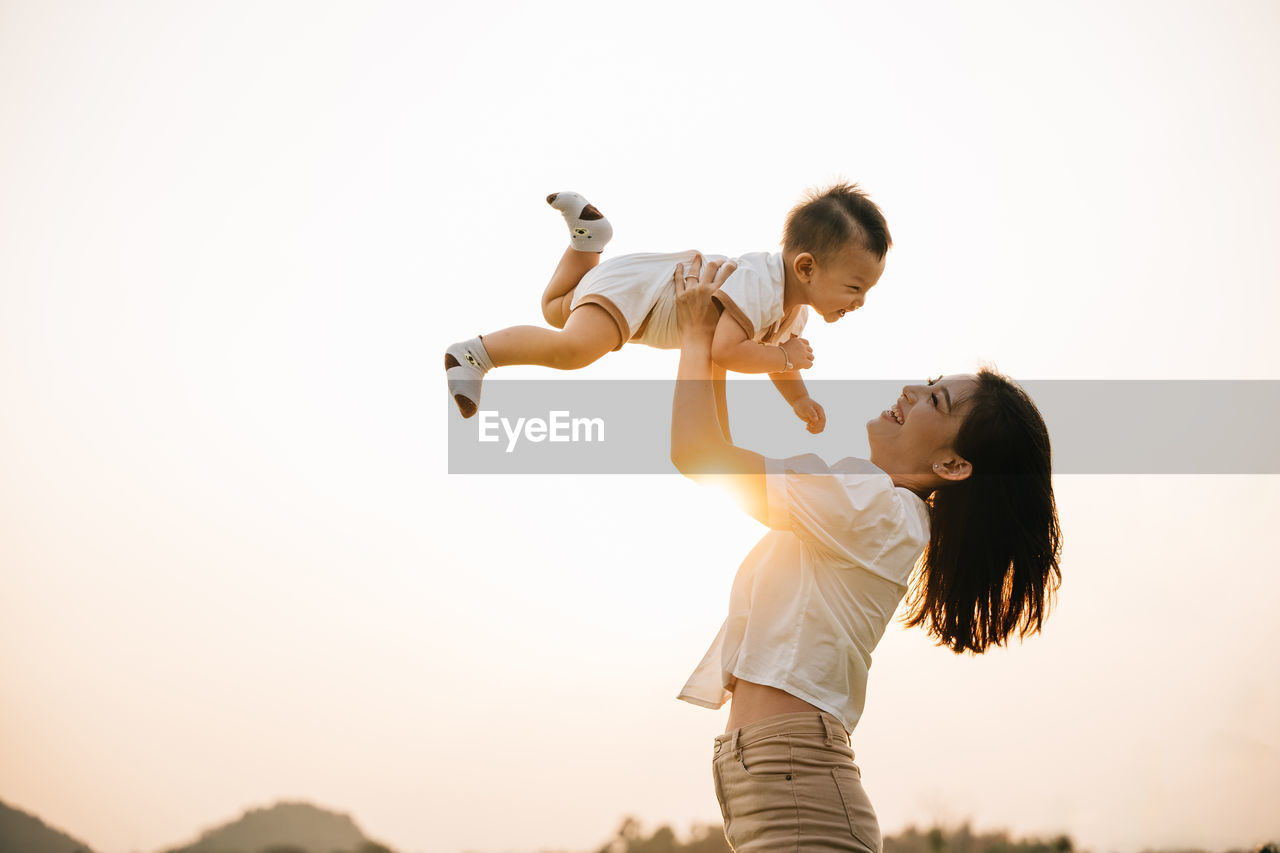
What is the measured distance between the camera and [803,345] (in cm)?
278

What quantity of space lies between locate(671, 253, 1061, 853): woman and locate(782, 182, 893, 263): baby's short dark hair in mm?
430

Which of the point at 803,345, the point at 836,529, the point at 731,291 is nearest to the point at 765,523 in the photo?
the point at 836,529

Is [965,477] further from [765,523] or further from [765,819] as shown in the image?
[765,819]

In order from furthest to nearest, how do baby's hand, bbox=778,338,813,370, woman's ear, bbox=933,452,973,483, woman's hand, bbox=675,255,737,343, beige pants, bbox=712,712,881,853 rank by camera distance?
baby's hand, bbox=778,338,813,370, woman's hand, bbox=675,255,737,343, woman's ear, bbox=933,452,973,483, beige pants, bbox=712,712,881,853

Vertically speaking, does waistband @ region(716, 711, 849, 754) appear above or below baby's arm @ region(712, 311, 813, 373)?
below

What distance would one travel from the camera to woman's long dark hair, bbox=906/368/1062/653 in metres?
2.23

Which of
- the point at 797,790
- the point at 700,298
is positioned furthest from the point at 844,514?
the point at 700,298

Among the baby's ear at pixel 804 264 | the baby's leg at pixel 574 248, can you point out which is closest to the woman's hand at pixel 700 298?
the baby's ear at pixel 804 264

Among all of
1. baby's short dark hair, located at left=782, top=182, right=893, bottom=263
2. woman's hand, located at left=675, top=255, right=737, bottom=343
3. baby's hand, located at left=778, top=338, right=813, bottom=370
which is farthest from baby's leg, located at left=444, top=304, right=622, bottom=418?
baby's short dark hair, located at left=782, top=182, right=893, bottom=263

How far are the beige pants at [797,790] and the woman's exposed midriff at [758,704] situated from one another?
0.06 ft

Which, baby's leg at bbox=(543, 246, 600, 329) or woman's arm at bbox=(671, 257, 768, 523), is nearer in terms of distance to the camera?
woman's arm at bbox=(671, 257, 768, 523)

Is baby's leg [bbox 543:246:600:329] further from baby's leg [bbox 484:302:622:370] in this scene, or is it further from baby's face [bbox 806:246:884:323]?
baby's face [bbox 806:246:884:323]

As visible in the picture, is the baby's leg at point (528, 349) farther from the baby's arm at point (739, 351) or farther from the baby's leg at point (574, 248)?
the baby's arm at point (739, 351)

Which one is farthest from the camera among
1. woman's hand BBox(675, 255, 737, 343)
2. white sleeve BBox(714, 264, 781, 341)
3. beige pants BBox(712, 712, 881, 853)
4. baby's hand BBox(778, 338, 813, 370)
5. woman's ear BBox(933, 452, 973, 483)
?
baby's hand BBox(778, 338, 813, 370)
